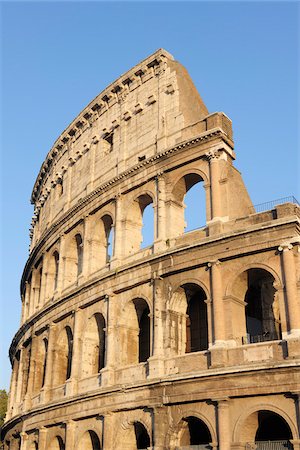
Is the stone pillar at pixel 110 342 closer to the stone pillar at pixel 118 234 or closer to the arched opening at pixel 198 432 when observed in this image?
the stone pillar at pixel 118 234

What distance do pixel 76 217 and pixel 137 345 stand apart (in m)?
7.26

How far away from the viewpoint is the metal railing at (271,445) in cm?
1452

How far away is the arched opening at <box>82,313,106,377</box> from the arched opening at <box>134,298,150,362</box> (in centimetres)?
160

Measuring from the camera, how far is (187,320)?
19062mm

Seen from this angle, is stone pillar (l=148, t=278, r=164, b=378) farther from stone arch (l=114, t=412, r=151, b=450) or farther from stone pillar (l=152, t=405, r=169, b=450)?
stone arch (l=114, t=412, r=151, b=450)

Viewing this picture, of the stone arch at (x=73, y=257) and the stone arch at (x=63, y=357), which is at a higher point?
the stone arch at (x=73, y=257)

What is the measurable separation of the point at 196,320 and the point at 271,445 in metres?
5.14

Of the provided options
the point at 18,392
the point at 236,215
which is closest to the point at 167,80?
the point at 236,215

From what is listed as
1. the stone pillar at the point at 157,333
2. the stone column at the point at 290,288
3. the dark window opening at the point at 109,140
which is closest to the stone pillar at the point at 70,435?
the stone pillar at the point at 157,333

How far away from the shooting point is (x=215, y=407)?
1571 centimetres

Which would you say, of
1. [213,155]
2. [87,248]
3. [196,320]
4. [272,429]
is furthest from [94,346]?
[213,155]

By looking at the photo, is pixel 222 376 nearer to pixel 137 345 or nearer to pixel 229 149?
pixel 137 345

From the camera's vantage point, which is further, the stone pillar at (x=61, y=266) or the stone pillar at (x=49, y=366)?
the stone pillar at (x=61, y=266)

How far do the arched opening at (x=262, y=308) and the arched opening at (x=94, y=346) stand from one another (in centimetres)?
557
